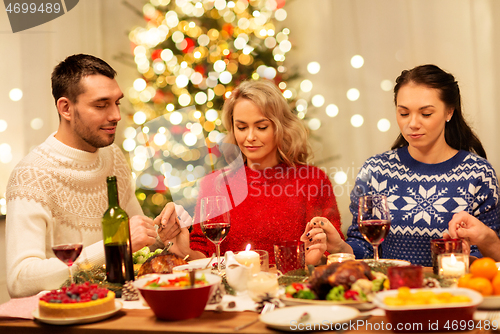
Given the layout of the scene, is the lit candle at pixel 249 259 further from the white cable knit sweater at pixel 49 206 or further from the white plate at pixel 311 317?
the white cable knit sweater at pixel 49 206

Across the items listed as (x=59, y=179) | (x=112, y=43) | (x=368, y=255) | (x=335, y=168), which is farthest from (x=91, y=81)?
(x=112, y=43)

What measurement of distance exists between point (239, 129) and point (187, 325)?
132 cm

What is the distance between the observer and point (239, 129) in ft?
7.32

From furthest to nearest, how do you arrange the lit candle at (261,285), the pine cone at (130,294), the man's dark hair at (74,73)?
1. the man's dark hair at (74,73)
2. the pine cone at (130,294)
3. the lit candle at (261,285)

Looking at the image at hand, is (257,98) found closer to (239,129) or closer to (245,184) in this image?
(239,129)

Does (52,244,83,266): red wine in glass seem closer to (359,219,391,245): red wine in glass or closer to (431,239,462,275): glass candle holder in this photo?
(359,219,391,245): red wine in glass

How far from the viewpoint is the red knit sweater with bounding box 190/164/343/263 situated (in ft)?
7.24

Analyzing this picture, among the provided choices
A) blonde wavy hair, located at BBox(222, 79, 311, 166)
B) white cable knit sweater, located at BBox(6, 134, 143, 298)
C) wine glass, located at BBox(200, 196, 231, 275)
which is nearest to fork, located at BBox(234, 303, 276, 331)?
wine glass, located at BBox(200, 196, 231, 275)

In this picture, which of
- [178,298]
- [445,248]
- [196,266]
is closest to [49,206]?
[196,266]

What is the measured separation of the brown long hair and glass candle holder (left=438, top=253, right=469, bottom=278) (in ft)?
3.76

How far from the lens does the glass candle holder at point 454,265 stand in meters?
1.18

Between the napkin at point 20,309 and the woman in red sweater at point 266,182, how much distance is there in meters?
0.91

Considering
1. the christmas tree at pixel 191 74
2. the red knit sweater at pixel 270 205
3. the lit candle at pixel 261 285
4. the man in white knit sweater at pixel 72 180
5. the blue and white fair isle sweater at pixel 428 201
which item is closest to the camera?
the lit candle at pixel 261 285

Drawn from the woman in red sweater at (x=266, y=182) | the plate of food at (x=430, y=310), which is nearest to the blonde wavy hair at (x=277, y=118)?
the woman in red sweater at (x=266, y=182)
